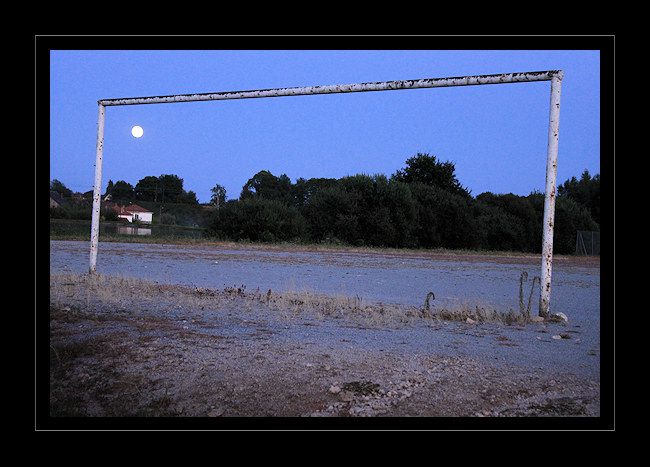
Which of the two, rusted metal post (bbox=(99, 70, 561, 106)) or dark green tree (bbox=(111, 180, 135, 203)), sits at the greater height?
dark green tree (bbox=(111, 180, 135, 203))

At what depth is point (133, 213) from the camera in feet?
133

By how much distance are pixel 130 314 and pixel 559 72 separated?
6873mm

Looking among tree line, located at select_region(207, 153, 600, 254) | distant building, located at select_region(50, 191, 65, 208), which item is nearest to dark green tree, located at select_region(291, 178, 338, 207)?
tree line, located at select_region(207, 153, 600, 254)

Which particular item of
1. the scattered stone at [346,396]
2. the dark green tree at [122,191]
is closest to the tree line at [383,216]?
the dark green tree at [122,191]

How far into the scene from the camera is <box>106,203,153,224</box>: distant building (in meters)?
38.7

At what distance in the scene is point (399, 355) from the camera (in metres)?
5.23

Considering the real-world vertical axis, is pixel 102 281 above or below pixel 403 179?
below

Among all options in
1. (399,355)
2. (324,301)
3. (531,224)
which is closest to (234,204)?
(531,224)

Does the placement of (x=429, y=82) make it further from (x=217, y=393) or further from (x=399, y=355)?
(x=217, y=393)

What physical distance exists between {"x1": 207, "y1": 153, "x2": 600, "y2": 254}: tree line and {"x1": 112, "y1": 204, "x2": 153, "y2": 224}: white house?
17.7ft

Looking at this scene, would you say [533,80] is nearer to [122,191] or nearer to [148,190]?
[148,190]

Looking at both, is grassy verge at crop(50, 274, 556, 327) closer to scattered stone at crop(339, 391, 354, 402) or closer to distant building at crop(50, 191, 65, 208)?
scattered stone at crop(339, 391, 354, 402)
